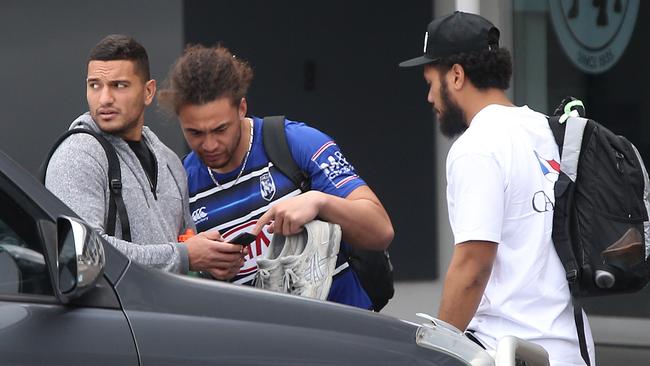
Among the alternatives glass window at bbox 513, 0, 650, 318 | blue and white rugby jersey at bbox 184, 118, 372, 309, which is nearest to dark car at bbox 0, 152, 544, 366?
blue and white rugby jersey at bbox 184, 118, 372, 309

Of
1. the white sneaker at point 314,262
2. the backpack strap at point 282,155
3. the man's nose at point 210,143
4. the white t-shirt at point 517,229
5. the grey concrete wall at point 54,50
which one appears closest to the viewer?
the white t-shirt at point 517,229

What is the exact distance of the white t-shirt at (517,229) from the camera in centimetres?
391

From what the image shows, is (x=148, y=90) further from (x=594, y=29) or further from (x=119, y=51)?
(x=594, y=29)

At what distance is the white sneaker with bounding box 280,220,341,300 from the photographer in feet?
13.2

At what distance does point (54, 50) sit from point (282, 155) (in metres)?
4.97

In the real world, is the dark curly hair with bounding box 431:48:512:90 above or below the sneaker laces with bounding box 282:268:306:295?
above

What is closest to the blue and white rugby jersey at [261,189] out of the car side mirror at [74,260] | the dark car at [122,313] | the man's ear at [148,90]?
the man's ear at [148,90]

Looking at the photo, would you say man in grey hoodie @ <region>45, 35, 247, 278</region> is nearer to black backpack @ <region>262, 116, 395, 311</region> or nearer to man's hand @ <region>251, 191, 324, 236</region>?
man's hand @ <region>251, 191, 324, 236</region>

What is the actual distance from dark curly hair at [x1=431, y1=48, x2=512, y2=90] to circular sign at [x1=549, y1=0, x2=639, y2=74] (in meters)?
4.81

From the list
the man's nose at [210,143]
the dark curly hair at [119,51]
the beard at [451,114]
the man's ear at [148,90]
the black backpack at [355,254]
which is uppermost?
the dark curly hair at [119,51]

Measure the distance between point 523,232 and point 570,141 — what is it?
318 millimetres

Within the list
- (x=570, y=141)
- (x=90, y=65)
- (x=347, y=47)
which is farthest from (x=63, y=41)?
(x=570, y=141)

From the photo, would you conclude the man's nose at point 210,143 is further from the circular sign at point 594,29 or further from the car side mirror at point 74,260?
the circular sign at point 594,29

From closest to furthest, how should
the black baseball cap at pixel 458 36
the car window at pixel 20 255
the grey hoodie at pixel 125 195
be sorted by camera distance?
the car window at pixel 20 255 < the grey hoodie at pixel 125 195 < the black baseball cap at pixel 458 36
